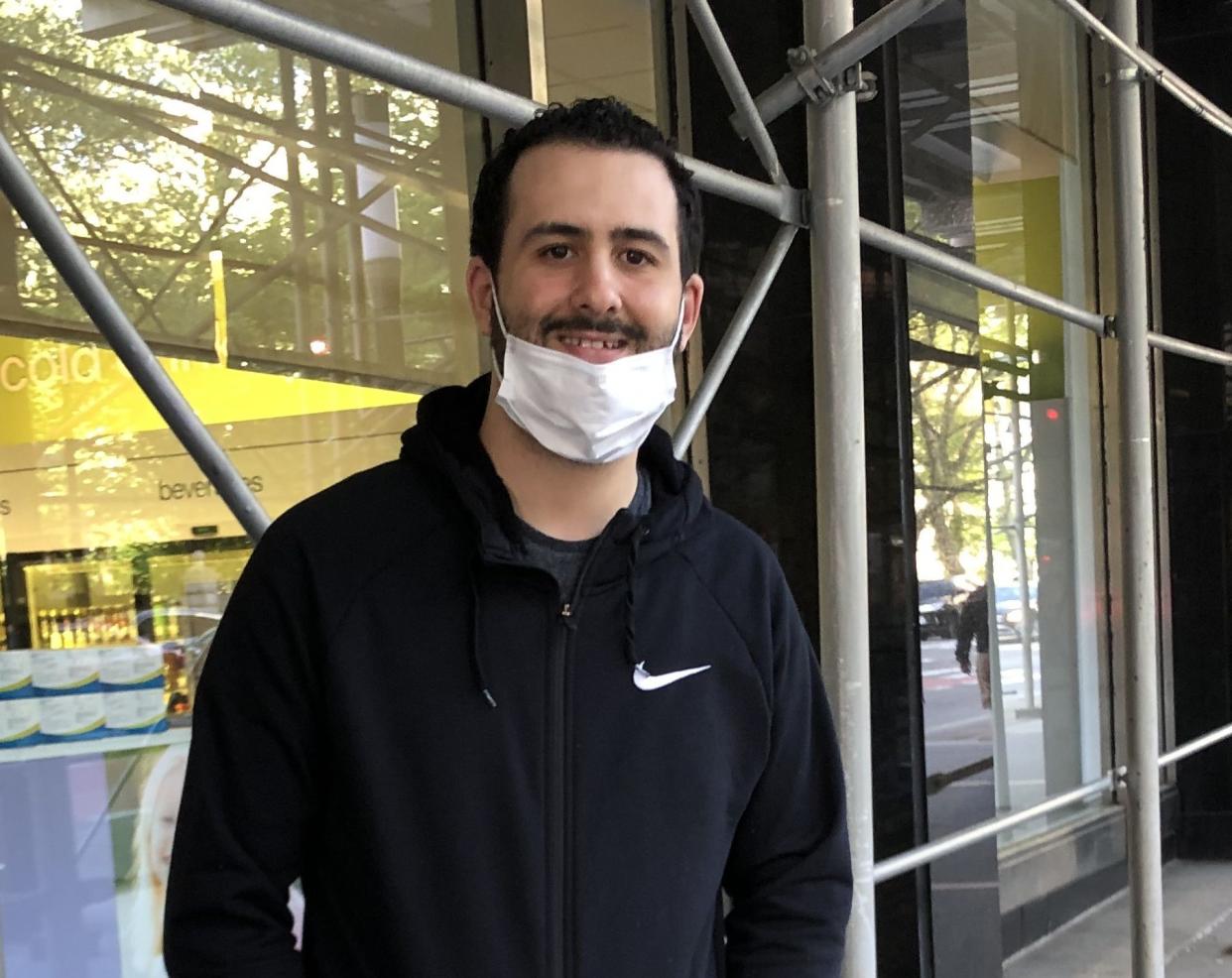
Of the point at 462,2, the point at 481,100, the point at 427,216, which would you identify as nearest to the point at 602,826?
the point at 481,100

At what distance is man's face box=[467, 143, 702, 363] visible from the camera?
1793mm

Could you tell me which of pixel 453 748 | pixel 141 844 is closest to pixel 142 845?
pixel 141 844

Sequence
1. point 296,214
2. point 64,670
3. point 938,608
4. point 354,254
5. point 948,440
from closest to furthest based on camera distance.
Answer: point 64,670 < point 296,214 < point 354,254 < point 938,608 < point 948,440

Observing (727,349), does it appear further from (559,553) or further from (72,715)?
(72,715)

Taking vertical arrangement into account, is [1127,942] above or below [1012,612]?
below

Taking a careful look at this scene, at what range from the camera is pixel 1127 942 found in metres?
6.68

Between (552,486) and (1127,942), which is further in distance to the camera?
(1127,942)

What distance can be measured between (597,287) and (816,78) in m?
1.22

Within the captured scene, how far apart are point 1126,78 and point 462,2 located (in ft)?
6.62

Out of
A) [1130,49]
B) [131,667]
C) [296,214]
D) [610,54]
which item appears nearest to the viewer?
[131,667]

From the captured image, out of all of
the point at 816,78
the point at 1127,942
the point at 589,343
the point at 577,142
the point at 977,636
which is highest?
the point at 816,78

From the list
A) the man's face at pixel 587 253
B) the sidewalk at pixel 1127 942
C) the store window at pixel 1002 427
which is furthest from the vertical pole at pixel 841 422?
the sidewalk at pixel 1127 942

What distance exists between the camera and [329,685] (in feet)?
5.38

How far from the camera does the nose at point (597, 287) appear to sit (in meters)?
1.79
